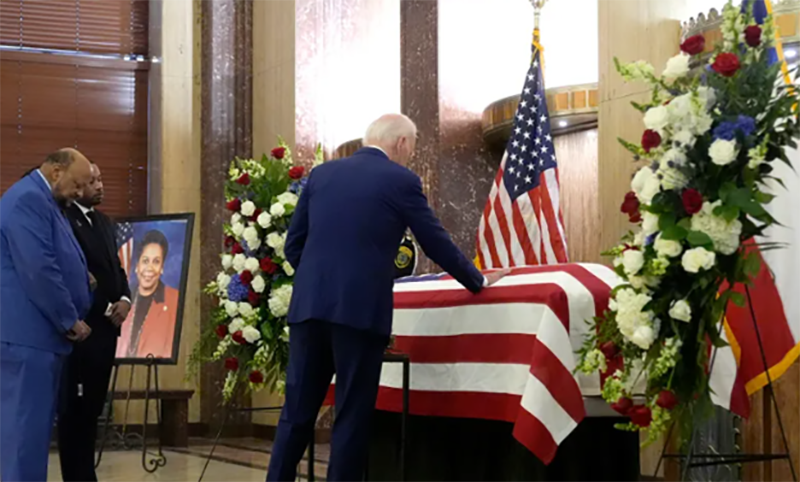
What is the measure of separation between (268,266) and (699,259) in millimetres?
2487

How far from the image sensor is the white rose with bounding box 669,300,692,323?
11.1ft

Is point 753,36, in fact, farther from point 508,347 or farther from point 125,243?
point 125,243

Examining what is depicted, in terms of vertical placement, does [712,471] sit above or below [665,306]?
below

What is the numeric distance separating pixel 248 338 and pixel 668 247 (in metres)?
2.43

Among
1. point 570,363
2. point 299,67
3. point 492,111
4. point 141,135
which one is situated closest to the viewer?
point 570,363

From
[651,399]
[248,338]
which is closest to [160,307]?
[248,338]

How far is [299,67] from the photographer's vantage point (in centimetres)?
906

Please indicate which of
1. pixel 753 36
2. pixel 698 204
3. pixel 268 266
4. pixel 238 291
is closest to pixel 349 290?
pixel 268 266

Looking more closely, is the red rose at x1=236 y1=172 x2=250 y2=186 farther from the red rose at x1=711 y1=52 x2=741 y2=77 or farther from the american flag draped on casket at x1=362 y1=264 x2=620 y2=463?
the red rose at x1=711 y1=52 x2=741 y2=77

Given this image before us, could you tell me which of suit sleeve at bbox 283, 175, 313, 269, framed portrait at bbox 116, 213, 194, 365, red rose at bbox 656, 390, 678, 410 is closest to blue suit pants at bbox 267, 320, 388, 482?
suit sleeve at bbox 283, 175, 313, 269

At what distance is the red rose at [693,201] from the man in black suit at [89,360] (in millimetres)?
2985

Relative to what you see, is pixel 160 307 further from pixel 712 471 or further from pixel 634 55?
pixel 712 471

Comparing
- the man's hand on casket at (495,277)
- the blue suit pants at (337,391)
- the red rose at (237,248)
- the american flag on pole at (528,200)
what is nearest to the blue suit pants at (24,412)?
the blue suit pants at (337,391)

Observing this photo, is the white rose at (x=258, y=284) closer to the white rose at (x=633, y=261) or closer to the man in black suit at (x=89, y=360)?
the man in black suit at (x=89, y=360)
